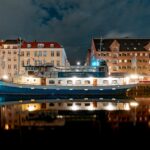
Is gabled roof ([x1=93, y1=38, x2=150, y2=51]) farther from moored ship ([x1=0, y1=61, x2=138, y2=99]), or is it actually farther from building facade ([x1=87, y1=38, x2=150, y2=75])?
moored ship ([x1=0, y1=61, x2=138, y2=99])

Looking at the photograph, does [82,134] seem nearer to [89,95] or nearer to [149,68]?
[89,95]

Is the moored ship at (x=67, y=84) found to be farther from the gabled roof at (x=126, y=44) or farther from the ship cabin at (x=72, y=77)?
the gabled roof at (x=126, y=44)

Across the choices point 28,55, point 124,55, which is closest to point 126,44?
point 124,55

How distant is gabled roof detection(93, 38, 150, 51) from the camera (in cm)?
10475

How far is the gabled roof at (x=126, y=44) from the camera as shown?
344ft

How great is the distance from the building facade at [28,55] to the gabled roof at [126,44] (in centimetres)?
1239

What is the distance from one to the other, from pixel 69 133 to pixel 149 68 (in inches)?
3238

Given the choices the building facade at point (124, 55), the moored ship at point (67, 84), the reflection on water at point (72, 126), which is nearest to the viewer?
the reflection on water at point (72, 126)

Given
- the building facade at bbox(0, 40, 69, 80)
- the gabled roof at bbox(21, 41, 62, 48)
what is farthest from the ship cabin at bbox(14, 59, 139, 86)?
the gabled roof at bbox(21, 41, 62, 48)

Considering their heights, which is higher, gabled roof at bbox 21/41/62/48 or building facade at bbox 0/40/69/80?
gabled roof at bbox 21/41/62/48

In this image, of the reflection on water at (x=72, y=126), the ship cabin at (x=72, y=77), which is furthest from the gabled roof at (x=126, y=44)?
the reflection on water at (x=72, y=126)

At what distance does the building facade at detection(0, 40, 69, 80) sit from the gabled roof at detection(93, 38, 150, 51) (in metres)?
12.4

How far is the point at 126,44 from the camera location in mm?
105688

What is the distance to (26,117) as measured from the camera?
3222 centimetres
